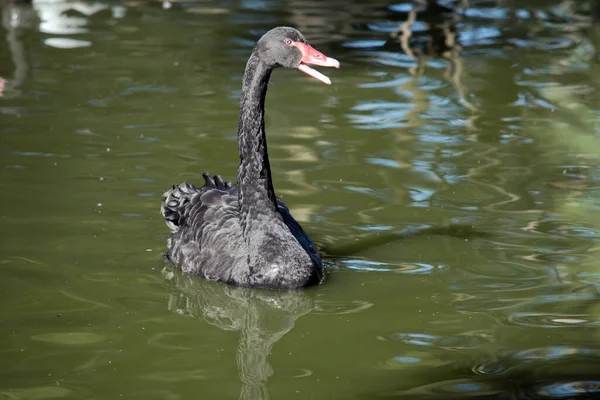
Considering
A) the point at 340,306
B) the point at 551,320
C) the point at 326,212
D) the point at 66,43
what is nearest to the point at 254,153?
the point at 340,306

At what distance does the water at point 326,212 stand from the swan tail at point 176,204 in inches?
9.4

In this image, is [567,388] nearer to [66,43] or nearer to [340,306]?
[340,306]

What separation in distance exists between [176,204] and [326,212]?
120 cm

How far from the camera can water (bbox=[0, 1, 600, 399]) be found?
18.2 ft

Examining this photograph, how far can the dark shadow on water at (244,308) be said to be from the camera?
235 inches

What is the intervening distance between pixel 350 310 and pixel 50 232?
7.57 ft

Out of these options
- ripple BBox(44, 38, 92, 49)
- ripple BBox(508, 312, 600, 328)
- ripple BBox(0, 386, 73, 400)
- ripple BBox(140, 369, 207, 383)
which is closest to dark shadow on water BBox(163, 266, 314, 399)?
ripple BBox(140, 369, 207, 383)

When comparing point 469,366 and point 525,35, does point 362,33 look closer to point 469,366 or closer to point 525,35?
point 525,35

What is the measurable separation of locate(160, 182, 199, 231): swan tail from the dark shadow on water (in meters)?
0.41

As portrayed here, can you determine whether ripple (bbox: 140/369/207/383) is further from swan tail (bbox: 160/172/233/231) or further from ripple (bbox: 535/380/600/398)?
swan tail (bbox: 160/172/233/231)

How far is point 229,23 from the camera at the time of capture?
15.1 meters

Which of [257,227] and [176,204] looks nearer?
[257,227]

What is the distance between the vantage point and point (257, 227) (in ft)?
21.6

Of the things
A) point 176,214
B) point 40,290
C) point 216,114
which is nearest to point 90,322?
point 40,290
